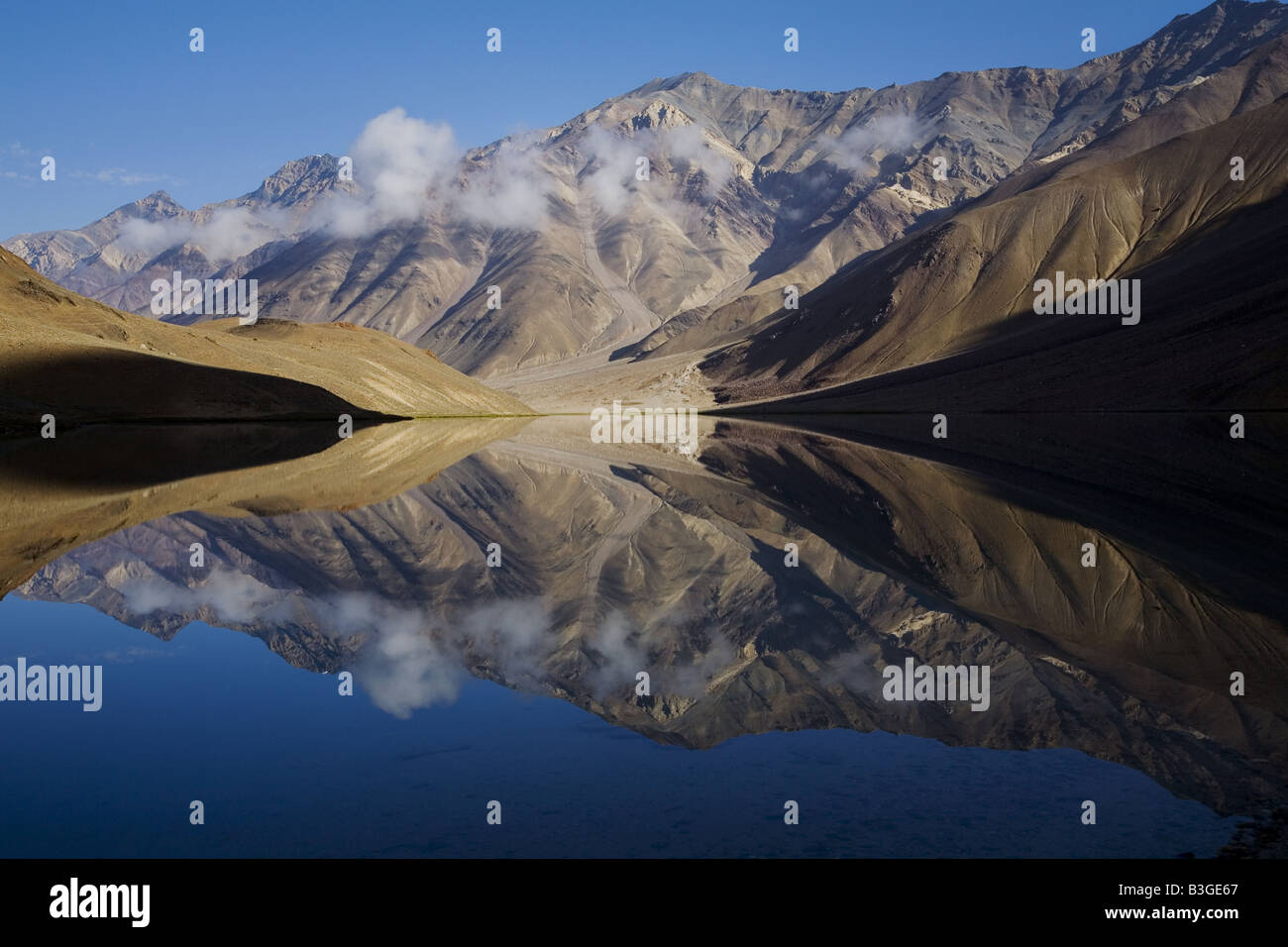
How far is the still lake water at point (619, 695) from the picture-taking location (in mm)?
8203

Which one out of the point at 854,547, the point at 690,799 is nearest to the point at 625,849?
the point at 690,799

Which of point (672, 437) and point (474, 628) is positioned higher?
point (672, 437)

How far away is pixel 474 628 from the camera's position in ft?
50.1

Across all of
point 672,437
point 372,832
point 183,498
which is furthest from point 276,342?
point 372,832

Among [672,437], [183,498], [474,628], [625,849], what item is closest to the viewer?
[625,849]

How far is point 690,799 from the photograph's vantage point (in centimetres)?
877

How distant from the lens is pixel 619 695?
39.7 ft

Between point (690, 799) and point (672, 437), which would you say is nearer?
point (690, 799)

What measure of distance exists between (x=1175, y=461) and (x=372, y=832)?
39.2 m

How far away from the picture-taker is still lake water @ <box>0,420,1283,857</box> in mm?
8203
